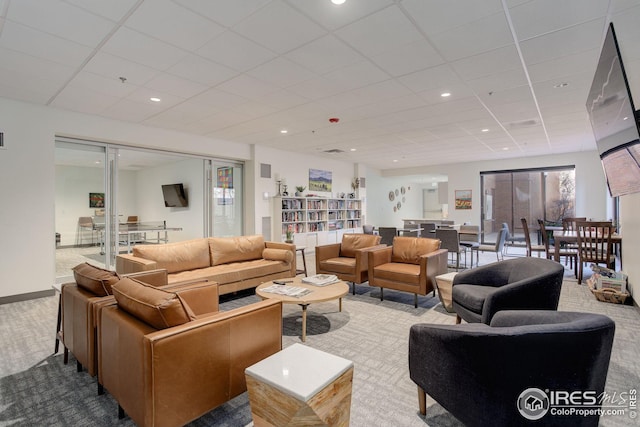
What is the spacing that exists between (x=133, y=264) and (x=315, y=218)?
18.4 ft

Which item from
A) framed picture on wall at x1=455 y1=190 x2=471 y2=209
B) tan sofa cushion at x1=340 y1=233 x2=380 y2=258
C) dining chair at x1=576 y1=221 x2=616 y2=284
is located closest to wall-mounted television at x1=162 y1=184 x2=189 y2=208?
tan sofa cushion at x1=340 y1=233 x2=380 y2=258

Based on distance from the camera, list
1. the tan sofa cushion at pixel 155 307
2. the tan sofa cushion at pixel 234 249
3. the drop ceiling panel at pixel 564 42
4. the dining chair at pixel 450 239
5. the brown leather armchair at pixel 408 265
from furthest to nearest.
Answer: the dining chair at pixel 450 239 → the tan sofa cushion at pixel 234 249 → the brown leather armchair at pixel 408 265 → the drop ceiling panel at pixel 564 42 → the tan sofa cushion at pixel 155 307

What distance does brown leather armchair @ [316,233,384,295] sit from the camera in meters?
4.38

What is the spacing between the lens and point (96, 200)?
531 centimetres

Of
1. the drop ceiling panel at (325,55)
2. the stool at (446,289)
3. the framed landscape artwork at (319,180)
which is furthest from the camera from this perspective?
the framed landscape artwork at (319,180)

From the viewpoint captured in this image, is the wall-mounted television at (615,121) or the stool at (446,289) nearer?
the wall-mounted television at (615,121)

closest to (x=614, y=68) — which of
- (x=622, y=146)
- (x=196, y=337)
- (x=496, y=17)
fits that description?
(x=622, y=146)

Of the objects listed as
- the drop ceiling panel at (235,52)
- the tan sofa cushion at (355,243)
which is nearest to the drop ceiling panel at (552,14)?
the drop ceiling panel at (235,52)

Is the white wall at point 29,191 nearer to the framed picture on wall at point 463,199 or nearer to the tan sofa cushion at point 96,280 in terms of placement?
the tan sofa cushion at point 96,280

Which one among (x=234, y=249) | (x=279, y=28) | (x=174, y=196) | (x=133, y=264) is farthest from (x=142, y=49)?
(x=174, y=196)

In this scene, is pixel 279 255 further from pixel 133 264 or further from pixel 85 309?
pixel 85 309

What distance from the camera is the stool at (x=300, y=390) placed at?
148 centimetres

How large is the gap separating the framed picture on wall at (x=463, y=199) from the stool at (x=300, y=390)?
374 inches

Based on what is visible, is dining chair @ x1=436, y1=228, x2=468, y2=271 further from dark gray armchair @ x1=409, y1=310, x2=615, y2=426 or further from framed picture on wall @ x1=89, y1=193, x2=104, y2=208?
framed picture on wall @ x1=89, y1=193, x2=104, y2=208
